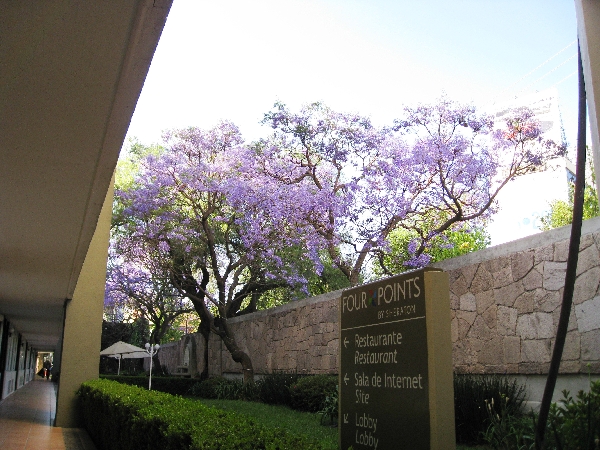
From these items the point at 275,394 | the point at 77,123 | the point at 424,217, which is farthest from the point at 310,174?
the point at 77,123

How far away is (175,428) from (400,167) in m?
10.9

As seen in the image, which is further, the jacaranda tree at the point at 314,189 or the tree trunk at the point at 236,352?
the tree trunk at the point at 236,352

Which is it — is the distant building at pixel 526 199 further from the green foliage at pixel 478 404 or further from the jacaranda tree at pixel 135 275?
the green foliage at pixel 478 404

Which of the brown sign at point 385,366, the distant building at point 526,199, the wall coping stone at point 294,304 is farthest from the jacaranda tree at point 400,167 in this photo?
the distant building at point 526,199

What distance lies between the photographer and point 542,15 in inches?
1059

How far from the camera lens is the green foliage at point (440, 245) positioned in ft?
49.2

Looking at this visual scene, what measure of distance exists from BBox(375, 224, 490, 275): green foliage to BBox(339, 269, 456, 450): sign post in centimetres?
1089

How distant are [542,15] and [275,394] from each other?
74.9ft

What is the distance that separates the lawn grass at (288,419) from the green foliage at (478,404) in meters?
1.49

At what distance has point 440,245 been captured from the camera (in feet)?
48.2

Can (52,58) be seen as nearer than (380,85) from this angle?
Yes

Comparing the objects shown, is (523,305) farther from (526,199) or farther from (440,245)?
(526,199)

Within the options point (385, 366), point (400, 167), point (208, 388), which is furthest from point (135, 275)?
point (385, 366)

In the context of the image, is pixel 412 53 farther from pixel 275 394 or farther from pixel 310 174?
pixel 275 394
